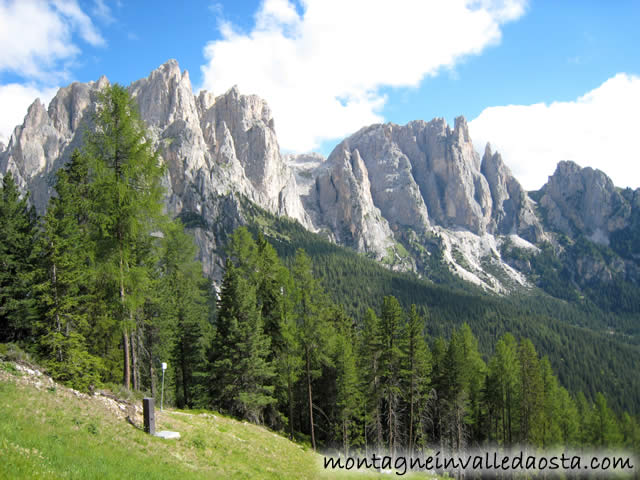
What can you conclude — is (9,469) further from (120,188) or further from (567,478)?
(567,478)

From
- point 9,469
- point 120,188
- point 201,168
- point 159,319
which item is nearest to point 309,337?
point 159,319

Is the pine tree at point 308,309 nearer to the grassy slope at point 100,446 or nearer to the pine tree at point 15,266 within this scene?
the grassy slope at point 100,446

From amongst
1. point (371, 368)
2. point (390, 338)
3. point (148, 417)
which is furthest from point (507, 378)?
point (148, 417)

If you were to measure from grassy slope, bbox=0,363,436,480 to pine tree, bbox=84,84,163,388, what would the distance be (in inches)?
155

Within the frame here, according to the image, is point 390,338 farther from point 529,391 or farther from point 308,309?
point 529,391

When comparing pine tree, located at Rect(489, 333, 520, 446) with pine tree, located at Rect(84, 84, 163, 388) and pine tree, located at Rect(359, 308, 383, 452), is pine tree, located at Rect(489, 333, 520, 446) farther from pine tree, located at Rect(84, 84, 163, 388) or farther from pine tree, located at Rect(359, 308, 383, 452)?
pine tree, located at Rect(84, 84, 163, 388)

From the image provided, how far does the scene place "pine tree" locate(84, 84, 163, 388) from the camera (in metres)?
16.9

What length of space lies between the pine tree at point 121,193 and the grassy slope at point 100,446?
3935 millimetres

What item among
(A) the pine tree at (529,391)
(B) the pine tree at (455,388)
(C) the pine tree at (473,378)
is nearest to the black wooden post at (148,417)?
(B) the pine tree at (455,388)

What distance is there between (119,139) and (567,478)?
63405 millimetres

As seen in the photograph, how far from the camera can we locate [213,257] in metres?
154

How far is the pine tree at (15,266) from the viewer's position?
825 inches

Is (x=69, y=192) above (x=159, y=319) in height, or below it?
above

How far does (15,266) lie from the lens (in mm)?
22609
